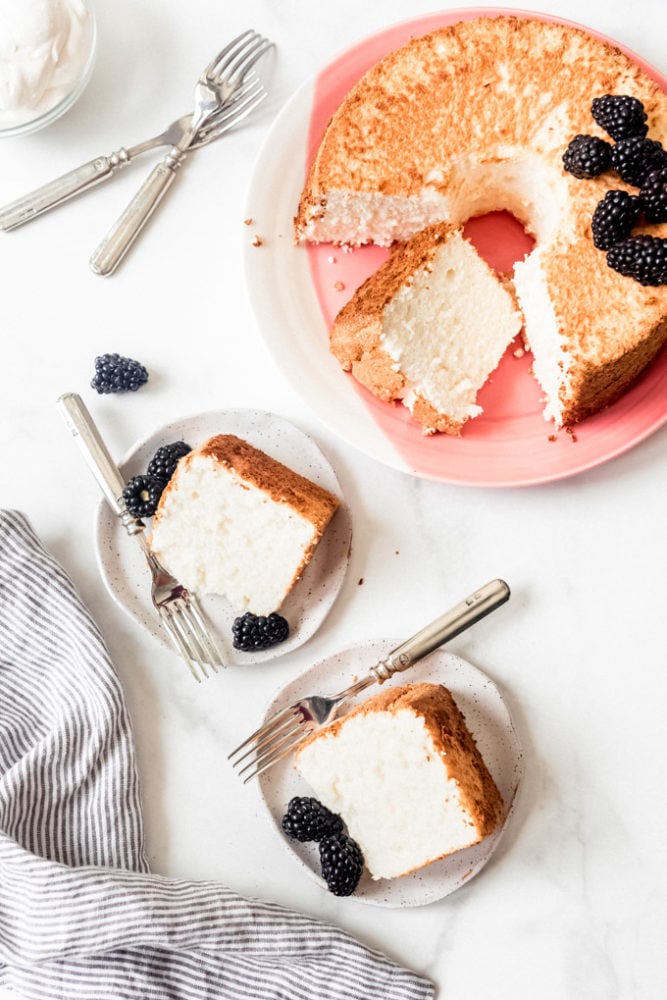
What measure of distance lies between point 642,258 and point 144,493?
1.36 m

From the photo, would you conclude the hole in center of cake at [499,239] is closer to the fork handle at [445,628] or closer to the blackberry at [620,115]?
the blackberry at [620,115]

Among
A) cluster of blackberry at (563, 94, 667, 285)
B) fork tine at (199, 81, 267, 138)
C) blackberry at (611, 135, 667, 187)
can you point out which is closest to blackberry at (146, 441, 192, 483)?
fork tine at (199, 81, 267, 138)

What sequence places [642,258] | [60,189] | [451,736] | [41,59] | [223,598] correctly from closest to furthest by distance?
[642,258]
[451,736]
[41,59]
[223,598]
[60,189]

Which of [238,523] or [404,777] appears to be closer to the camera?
[404,777]

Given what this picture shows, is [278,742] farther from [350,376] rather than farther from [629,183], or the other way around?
[629,183]

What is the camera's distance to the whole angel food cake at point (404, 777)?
230 cm

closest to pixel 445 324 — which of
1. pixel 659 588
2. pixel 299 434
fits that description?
pixel 299 434

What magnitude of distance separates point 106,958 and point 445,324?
6.15 feet

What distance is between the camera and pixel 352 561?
2570mm

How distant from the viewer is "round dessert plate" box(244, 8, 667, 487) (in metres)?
2.41

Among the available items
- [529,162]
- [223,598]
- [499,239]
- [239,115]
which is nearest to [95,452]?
[223,598]

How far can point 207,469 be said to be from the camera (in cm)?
244

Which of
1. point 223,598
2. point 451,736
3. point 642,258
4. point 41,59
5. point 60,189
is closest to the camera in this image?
point 642,258

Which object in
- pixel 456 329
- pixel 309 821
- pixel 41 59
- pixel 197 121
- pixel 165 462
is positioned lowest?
pixel 309 821
